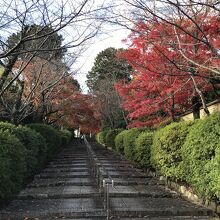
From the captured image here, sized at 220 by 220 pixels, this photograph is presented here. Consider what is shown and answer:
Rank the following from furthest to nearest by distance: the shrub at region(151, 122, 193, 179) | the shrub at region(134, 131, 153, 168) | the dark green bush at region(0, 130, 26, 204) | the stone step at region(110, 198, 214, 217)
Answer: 1. the shrub at region(134, 131, 153, 168)
2. the shrub at region(151, 122, 193, 179)
3. the dark green bush at region(0, 130, 26, 204)
4. the stone step at region(110, 198, 214, 217)

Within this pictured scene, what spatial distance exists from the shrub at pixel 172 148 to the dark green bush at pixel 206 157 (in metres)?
1.76

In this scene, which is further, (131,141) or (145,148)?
(131,141)

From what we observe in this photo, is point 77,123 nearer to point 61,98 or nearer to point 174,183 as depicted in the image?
point 61,98

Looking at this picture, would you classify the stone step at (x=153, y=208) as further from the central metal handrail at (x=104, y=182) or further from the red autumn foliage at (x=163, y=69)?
the red autumn foliage at (x=163, y=69)

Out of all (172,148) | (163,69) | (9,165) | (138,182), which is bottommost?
(138,182)

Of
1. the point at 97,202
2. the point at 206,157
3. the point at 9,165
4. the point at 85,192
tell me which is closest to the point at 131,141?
the point at 85,192

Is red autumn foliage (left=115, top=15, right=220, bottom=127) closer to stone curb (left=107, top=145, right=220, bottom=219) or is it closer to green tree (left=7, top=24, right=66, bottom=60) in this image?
green tree (left=7, top=24, right=66, bottom=60)

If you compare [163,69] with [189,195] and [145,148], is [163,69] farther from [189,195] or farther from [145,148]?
[189,195]

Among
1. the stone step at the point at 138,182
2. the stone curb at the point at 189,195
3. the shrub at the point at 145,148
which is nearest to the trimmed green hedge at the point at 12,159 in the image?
the stone step at the point at 138,182

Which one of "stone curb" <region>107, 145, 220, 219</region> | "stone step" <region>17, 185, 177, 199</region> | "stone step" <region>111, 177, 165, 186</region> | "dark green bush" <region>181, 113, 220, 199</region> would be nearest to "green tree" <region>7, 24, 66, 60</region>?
"dark green bush" <region>181, 113, 220, 199</region>

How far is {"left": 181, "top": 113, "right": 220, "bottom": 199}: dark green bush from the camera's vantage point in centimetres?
865

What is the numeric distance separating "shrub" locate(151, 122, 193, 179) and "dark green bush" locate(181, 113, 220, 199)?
1.76 metres

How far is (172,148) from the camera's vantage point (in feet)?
41.7

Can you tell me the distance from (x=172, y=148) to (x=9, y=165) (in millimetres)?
4802
